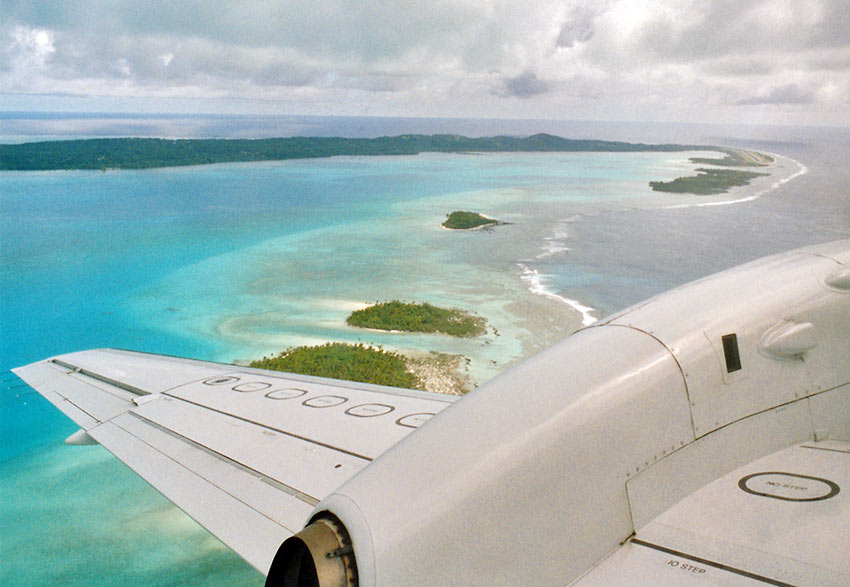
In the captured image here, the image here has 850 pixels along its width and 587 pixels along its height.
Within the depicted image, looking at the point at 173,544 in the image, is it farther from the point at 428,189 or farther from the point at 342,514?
the point at 428,189

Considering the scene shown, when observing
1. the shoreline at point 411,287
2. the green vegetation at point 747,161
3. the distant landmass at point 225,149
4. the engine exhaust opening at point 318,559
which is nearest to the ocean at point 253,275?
the shoreline at point 411,287

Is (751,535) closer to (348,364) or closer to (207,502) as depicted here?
(207,502)

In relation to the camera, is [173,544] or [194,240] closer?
[173,544]

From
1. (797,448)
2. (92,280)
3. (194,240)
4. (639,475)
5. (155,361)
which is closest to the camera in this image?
(639,475)

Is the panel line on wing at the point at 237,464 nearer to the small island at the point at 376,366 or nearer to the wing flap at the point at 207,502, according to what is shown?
the wing flap at the point at 207,502

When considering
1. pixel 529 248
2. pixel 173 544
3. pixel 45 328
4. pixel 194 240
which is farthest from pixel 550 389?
pixel 194 240

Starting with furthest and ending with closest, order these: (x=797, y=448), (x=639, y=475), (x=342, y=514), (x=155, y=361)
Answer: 1. (x=155, y=361)
2. (x=797, y=448)
3. (x=639, y=475)
4. (x=342, y=514)

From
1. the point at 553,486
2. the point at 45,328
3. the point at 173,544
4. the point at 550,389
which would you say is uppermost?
the point at 550,389

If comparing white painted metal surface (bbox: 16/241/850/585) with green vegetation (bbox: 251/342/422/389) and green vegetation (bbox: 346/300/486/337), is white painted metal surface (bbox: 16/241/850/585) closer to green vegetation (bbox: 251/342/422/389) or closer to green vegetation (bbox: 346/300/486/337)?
green vegetation (bbox: 251/342/422/389)
